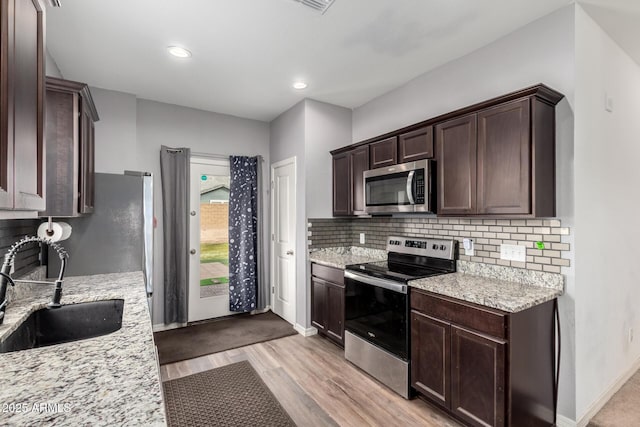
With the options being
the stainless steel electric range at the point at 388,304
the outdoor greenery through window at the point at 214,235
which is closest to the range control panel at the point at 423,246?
the stainless steel electric range at the point at 388,304

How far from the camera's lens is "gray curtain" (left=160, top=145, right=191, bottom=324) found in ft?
12.3

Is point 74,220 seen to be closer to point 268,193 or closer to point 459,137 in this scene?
point 268,193

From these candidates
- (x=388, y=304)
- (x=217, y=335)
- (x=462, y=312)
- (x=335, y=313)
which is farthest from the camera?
(x=217, y=335)

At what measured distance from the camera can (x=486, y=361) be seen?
6.10 feet

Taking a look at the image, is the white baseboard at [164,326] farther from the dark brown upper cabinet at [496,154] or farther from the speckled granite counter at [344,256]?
the dark brown upper cabinet at [496,154]

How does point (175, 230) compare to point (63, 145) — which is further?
point (175, 230)

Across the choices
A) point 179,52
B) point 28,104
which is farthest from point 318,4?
point 28,104

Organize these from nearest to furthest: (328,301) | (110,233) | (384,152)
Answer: (110,233) < (384,152) < (328,301)

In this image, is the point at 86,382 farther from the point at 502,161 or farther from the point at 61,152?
the point at 502,161

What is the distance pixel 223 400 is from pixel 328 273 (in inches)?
58.7

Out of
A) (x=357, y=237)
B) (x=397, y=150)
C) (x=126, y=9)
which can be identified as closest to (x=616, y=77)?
(x=397, y=150)

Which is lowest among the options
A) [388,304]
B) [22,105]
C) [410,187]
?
[388,304]

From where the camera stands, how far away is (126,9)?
2.06 metres

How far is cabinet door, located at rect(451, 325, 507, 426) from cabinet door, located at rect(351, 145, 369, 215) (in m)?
1.66
